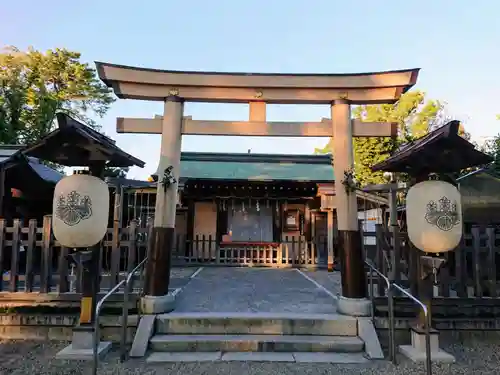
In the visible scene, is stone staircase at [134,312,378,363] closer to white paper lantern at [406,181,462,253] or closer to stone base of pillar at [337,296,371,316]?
stone base of pillar at [337,296,371,316]

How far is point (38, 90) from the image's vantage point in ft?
61.6

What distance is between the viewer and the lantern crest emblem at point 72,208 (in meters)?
4.07

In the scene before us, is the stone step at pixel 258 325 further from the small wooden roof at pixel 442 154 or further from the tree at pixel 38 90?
the tree at pixel 38 90

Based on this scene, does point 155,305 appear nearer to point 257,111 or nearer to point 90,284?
point 90,284

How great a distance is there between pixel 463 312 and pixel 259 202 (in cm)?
846

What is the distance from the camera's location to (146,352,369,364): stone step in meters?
4.06

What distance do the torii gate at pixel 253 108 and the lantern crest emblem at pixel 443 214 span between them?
122cm

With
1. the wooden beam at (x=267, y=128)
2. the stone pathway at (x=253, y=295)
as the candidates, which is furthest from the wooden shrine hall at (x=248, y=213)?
the wooden beam at (x=267, y=128)

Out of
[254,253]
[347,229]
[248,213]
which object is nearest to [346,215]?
[347,229]

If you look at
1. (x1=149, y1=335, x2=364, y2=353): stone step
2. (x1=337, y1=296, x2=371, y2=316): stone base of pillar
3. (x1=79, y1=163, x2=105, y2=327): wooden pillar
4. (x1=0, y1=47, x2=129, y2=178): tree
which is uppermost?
(x1=0, y1=47, x2=129, y2=178): tree

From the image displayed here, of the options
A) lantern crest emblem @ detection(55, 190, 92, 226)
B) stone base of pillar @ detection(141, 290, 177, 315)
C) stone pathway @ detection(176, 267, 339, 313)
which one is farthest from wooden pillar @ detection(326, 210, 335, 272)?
lantern crest emblem @ detection(55, 190, 92, 226)

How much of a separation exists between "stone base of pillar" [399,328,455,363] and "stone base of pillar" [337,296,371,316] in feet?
2.04

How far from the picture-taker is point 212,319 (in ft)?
15.3

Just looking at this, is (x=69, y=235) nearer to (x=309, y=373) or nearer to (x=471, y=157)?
(x=309, y=373)
